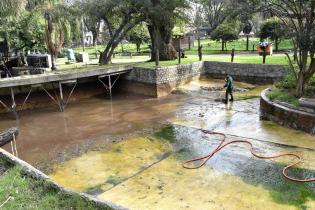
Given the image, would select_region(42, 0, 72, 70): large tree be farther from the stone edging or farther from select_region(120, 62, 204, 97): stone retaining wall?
the stone edging

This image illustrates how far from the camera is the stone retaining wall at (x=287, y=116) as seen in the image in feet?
35.2

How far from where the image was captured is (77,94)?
19391mm

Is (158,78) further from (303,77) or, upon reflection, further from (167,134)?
(303,77)

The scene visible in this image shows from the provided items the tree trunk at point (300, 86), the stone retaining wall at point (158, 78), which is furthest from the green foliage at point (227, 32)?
the tree trunk at point (300, 86)

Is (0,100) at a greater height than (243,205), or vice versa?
(0,100)

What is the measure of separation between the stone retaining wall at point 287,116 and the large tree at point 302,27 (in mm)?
1119

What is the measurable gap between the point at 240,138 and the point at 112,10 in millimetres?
13977

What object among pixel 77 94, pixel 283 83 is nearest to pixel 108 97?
pixel 77 94

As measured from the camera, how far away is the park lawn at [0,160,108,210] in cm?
Result: 506

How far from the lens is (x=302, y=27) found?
11.9 m

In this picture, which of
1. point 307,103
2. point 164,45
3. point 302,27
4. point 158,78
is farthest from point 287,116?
point 164,45

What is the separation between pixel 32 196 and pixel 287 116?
9.14 metres

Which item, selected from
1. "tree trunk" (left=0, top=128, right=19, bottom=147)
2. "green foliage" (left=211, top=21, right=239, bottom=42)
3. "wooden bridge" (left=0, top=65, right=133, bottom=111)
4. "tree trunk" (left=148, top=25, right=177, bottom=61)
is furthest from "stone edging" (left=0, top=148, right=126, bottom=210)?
"green foliage" (left=211, top=21, right=239, bottom=42)

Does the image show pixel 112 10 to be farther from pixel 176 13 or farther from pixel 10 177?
pixel 10 177
